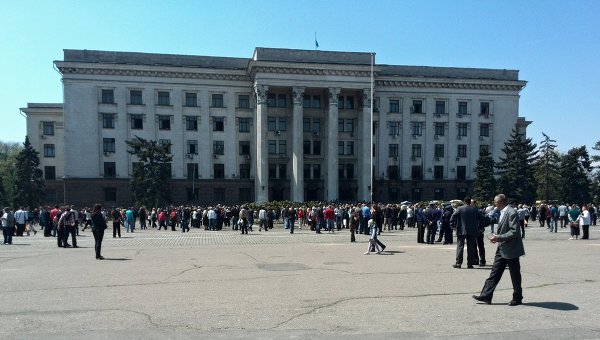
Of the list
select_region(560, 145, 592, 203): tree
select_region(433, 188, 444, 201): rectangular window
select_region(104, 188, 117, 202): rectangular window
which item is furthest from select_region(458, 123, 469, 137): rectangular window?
select_region(104, 188, 117, 202): rectangular window

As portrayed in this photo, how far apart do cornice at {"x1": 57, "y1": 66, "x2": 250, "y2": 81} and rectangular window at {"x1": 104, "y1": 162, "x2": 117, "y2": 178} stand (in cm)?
1150

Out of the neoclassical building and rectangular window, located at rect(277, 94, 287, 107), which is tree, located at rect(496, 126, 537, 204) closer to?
the neoclassical building

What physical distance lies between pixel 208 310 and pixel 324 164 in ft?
180

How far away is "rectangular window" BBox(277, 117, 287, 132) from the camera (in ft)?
200

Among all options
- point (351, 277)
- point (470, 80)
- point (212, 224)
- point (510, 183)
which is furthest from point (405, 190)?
point (351, 277)

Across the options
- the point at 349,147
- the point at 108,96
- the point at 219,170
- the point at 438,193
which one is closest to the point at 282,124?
the point at 349,147

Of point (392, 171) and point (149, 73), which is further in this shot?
point (392, 171)

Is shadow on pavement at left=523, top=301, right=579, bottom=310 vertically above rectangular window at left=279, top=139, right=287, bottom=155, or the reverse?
rectangular window at left=279, top=139, right=287, bottom=155

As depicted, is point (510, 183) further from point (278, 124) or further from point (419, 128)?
point (278, 124)

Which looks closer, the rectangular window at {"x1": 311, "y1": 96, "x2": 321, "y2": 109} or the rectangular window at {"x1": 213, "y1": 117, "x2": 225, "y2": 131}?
the rectangular window at {"x1": 213, "y1": 117, "x2": 225, "y2": 131}

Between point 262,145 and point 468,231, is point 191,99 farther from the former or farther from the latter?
point 468,231

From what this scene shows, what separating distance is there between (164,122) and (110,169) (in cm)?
918

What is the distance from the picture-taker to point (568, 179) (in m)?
58.3

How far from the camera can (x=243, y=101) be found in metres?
60.9
